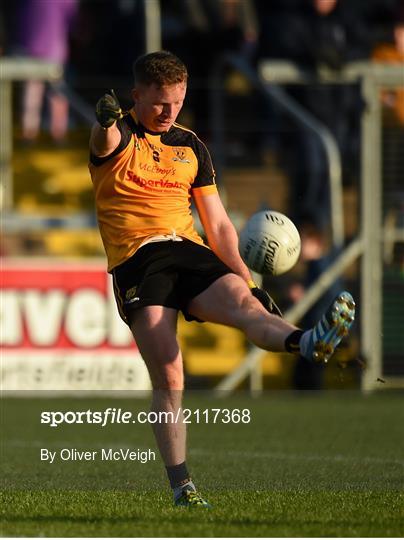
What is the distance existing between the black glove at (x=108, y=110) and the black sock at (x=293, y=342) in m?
1.30

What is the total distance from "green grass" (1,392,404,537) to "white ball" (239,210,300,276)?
1.24 m

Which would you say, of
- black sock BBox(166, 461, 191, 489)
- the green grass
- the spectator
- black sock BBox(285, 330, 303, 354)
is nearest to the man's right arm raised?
black sock BBox(285, 330, 303, 354)

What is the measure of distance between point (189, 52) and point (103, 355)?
170 inches

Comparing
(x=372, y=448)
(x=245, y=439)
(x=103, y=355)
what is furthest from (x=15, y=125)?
(x=372, y=448)

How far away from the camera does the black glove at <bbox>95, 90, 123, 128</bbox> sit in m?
7.09

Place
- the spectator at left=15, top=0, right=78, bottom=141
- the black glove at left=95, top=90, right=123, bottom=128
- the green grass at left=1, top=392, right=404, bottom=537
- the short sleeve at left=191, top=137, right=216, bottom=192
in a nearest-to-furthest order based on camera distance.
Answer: the green grass at left=1, top=392, right=404, bottom=537 → the black glove at left=95, top=90, right=123, bottom=128 → the short sleeve at left=191, top=137, right=216, bottom=192 → the spectator at left=15, top=0, right=78, bottom=141

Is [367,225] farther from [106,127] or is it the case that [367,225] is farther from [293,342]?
[293,342]

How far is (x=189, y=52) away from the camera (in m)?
18.1

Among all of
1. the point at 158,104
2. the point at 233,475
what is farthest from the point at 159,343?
the point at 233,475

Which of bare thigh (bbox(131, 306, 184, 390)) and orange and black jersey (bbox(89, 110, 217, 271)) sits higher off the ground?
orange and black jersey (bbox(89, 110, 217, 271))

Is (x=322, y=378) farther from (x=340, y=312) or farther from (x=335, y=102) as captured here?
(x=340, y=312)

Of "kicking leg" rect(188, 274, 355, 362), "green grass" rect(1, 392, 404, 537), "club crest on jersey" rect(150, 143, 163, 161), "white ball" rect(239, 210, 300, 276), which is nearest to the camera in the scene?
"kicking leg" rect(188, 274, 355, 362)

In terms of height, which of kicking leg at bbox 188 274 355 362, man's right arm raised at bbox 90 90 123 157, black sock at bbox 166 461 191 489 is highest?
man's right arm raised at bbox 90 90 123 157

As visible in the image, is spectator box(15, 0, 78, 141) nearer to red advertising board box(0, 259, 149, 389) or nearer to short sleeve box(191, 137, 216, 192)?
red advertising board box(0, 259, 149, 389)
